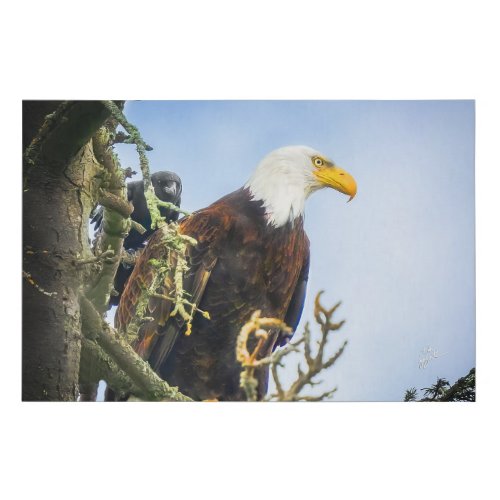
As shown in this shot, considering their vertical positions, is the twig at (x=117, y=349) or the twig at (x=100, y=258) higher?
the twig at (x=100, y=258)

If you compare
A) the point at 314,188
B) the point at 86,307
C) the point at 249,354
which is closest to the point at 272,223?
the point at 314,188

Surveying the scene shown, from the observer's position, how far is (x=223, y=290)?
3850 millimetres

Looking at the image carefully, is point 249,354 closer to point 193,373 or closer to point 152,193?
point 193,373

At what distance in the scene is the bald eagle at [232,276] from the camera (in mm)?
3854

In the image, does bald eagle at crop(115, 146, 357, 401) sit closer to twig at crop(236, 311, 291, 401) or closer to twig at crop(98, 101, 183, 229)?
twig at crop(236, 311, 291, 401)

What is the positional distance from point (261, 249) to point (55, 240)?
0.97 m

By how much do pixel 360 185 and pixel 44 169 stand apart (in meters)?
1.51

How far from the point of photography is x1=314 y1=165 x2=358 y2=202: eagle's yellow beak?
154 inches

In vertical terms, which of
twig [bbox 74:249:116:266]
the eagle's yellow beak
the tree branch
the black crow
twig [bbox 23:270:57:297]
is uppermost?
the tree branch

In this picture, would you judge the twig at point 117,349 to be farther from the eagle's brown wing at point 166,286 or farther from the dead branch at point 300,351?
the dead branch at point 300,351

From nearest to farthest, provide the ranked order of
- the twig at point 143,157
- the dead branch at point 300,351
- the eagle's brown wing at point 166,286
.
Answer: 1. the twig at point 143,157
2. the dead branch at point 300,351
3. the eagle's brown wing at point 166,286

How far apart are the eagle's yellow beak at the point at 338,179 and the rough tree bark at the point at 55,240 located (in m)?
1.06

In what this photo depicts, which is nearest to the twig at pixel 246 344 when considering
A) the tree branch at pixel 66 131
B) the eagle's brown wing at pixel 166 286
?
the eagle's brown wing at pixel 166 286
